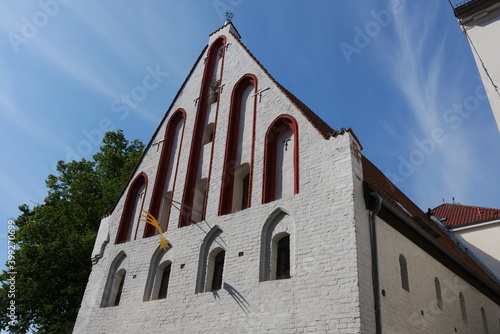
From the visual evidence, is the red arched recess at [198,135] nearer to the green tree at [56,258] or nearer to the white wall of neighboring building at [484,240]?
the green tree at [56,258]

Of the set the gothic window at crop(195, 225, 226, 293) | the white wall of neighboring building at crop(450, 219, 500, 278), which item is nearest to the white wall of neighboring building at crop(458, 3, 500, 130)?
the white wall of neighboring building at crop(450, 219, 500, 278)

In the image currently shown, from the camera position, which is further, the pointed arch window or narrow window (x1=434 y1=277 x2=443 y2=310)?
the pointed arch window

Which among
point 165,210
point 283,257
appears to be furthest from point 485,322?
point 165,210

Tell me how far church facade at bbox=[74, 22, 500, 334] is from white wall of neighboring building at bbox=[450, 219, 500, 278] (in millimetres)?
4963

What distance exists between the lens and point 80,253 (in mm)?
18156

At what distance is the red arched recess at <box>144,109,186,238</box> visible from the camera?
46.3ft

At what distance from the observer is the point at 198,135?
14.6m

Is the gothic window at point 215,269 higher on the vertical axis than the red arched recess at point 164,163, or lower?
lower

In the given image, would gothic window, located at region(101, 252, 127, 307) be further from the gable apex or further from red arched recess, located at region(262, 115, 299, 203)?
the gable apex

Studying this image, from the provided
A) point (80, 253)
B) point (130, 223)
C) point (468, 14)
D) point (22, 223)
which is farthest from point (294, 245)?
point (22, 223)

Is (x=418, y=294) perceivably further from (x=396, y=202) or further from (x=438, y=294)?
(x=396, y=202)

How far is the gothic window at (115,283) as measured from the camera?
44.1 feet

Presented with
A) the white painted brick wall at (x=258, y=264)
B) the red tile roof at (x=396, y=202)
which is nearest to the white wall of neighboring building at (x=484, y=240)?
the red tile roof at (x=396, y=202)

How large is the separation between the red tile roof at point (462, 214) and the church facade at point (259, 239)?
686 centimetres
